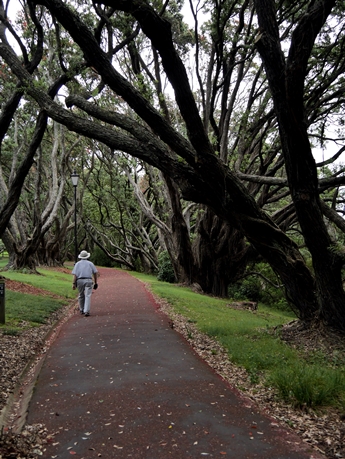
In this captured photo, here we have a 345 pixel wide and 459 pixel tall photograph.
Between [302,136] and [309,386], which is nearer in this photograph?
[309,386]

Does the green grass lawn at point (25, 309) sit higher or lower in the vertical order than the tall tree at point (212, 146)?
lower

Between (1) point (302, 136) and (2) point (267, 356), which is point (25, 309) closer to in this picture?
(2) point (267, 356)

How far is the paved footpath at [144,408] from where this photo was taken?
148 inches

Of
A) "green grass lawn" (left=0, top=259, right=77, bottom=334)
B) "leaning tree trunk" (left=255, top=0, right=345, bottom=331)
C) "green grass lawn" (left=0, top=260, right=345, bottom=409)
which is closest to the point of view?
"green grass lawn" (left=0, top=260, right=345, bottom=409)

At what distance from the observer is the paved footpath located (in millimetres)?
3754

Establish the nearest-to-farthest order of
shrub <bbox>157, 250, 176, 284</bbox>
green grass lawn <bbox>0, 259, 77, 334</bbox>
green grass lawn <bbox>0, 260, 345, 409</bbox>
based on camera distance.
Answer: green grass lawn <bbox>0, 260, 345, 409</bbox>
green grass lawn <bbox>0, 259, 77, 334</bbox>
shrub <bbox>157, 250, 176, 284</bbox>

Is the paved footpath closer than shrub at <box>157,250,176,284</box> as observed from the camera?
Yes

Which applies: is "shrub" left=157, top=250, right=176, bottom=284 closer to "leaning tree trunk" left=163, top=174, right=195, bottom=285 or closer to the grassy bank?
"leaning tree trunk" left=163, top=174, right=195, bottom=285

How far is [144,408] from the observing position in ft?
15.2

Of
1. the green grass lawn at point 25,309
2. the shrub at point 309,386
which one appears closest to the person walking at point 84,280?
the green grass lawn at point 25,309

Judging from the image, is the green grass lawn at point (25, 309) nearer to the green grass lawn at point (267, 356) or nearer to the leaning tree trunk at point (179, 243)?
the green grass lawn at point (267, 356)

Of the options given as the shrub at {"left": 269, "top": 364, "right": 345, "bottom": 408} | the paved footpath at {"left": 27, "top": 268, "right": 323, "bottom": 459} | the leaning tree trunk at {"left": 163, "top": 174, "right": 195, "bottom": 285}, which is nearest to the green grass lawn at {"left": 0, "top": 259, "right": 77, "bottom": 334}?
the paved footpath at {"left": 27, "top": 268, "right": 323, "bottom": 459}

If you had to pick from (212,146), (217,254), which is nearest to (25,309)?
(212,146)

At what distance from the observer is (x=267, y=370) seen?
6.09m
